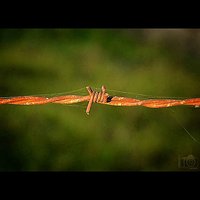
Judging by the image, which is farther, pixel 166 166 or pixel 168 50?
pixel 168 50

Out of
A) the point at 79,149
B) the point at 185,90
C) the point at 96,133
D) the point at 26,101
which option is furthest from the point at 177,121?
the point at 26,101

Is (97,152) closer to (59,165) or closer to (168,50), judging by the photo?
(59,165)

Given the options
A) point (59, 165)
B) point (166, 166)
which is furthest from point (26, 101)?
point (166, 166)

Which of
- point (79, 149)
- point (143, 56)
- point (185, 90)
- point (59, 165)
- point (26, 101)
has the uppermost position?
point (143, 56)

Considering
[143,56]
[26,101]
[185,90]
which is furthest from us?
[143,56]

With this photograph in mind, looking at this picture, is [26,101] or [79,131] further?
[79,131]

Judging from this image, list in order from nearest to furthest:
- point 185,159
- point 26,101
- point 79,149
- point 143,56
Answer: point 26,101
point 185,159
point 79,149
point 143,56

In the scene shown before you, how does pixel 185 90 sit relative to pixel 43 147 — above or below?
above

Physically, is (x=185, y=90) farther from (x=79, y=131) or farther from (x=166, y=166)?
(x=79, y=131)

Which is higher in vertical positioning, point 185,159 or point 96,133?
point 96,133
